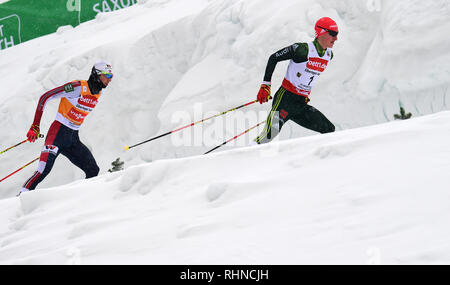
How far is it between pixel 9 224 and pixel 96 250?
1576 millimetres

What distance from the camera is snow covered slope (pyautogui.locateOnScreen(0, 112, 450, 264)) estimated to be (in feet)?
7.45

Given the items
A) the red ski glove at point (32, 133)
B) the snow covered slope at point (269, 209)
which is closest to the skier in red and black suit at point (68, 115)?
the red ski glove at point (32, 133)

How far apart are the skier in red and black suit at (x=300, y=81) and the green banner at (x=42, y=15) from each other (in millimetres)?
10218

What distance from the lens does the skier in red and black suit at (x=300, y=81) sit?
534cm

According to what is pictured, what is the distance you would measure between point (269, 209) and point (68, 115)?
3818mm

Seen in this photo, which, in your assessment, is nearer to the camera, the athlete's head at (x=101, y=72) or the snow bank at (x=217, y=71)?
the athlete's head at (x=101, y=72)

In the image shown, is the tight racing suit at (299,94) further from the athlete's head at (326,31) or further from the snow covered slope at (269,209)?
the snow covered slope at (269,209)

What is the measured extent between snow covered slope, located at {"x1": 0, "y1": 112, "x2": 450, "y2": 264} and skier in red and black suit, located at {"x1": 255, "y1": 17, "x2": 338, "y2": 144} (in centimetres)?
161

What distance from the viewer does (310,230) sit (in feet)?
8.06

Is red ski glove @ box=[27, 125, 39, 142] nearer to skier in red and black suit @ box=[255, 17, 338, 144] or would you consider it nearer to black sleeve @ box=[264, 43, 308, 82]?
skier in red and black suit @ box=[255, 17, 338, 144]

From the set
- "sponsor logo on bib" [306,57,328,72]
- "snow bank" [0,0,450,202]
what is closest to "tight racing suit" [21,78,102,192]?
"sponsor logo on bib" [306,57,328,72]
